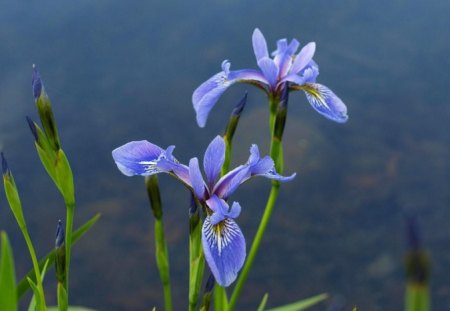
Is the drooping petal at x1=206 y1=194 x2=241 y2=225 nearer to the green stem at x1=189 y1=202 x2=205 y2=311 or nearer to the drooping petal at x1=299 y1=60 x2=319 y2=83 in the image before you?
the green stem at x1=189 y1=202 x2=205 y2=311

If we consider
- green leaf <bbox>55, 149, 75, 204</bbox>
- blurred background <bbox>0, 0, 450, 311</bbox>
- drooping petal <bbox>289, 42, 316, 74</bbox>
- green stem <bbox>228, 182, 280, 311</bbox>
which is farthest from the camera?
blurred background <bbox>0, 0, 450, 311</bbox>

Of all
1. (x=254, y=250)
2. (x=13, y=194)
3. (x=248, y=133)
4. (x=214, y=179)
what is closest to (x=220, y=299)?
(x=254, y=250)

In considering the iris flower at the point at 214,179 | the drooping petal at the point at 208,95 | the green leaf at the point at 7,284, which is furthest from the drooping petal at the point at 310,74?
the green leaf at the point at 7,284

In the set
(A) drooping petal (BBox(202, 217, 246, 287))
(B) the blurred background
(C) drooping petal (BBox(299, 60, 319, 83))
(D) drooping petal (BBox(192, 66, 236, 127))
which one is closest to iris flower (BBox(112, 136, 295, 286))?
(A) drooping petal (BBox(202, 217, 246, 287))

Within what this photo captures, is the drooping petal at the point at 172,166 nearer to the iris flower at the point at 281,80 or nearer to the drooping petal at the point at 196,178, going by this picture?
the drooping petal at the point at 196,178

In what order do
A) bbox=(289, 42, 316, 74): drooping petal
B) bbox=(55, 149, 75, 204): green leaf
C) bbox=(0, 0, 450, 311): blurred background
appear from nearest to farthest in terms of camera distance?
1. bbox=(55, 149, 75, 204): green leaf
2. bbox=(289, 42, 316, 74): drooping petal
3. bbox=(0, 0, 450, 311): blurred background

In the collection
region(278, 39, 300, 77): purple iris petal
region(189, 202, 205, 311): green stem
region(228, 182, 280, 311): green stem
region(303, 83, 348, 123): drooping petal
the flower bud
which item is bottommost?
region(228, 182, 280, 311): green stem

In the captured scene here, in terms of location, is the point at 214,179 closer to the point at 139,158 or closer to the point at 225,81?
the point at 139,158
